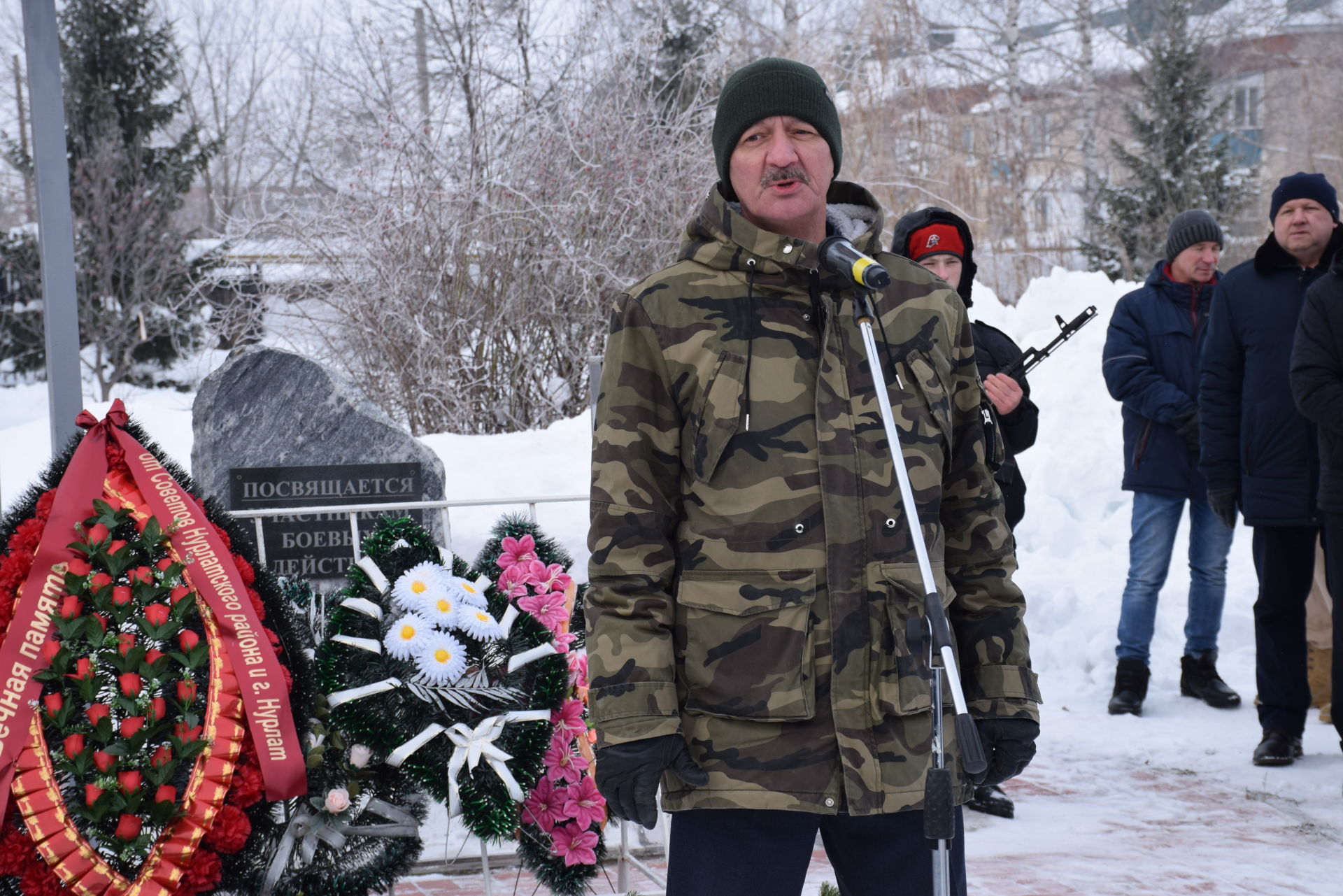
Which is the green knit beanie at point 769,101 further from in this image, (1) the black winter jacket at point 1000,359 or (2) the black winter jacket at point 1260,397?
(2) the black winter jacket at point 1260,397

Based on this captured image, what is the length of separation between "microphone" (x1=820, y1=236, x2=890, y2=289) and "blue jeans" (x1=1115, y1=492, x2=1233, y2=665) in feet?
14.0

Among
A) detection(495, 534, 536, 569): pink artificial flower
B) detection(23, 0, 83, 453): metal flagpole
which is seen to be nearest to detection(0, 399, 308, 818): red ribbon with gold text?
detection(495, 534, 536, 569): pink artificial flower

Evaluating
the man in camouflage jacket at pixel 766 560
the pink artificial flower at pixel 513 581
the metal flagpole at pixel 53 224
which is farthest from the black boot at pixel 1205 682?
the metal flagpole at pixel 53 224

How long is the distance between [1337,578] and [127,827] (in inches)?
159

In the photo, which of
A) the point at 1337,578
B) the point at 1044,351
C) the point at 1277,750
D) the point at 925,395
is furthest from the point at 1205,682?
the point at 925,395

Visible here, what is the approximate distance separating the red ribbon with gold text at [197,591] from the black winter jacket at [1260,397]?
380cm

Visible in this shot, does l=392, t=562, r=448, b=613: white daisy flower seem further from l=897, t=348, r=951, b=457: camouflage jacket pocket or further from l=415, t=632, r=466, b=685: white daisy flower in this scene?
l=897, t=348, r=951, b=457: camouflage jacket pocket

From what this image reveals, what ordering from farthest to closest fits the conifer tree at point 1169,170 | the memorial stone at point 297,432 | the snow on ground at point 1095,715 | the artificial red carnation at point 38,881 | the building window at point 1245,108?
the building window at point 1245,108 → the conifer tree at point 1169,170 → the memorial stone at point 297,432 → the snow on ground at point 1095,715 → the artificial red carnation at point 38,881

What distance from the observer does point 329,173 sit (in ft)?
40.4

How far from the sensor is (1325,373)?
452 cm

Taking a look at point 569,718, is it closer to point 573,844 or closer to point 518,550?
point 573,844

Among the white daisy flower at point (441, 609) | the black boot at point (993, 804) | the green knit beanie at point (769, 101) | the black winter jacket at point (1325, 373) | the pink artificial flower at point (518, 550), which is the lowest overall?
the black boot at point (993, 804)

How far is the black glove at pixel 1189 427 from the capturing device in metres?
5.59

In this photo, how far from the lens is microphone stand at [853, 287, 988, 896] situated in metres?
1.71
